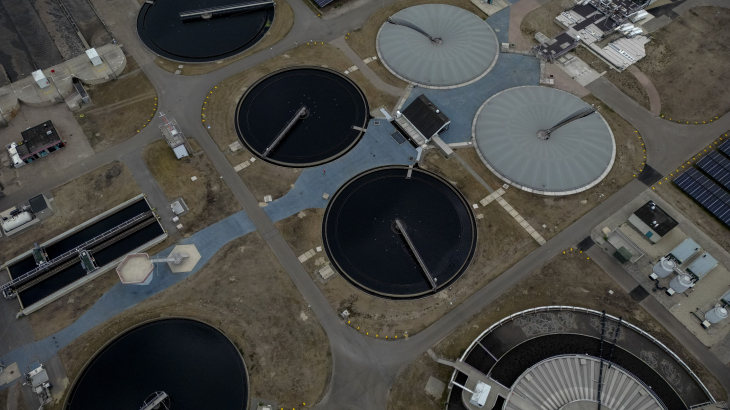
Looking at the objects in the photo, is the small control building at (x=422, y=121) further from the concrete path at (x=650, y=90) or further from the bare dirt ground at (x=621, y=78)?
the concrete path at (x=650, y=90)

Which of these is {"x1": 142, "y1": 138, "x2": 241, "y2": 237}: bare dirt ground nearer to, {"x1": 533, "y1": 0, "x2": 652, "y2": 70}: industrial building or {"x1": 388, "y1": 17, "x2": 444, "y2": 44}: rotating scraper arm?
{"x1": 388, "y1": 17, "x2": 444, "y2": 44}: rotating scraper arm

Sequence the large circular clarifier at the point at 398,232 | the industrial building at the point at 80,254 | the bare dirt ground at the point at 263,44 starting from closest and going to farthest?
the industrial building at the point at 80,254, the large circular clarifier at the point at 398,232, the bare dirt ground at the point at 263,44

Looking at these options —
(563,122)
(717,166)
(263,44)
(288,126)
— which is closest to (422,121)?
(288,126)

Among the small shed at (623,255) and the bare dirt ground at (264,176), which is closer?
the small shed at (623,255)


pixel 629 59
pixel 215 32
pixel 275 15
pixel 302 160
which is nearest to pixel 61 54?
pixel 215 32

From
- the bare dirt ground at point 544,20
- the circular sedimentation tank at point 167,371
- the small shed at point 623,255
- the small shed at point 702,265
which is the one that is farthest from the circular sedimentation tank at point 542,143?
the circular sedimentation tank at point 167,371

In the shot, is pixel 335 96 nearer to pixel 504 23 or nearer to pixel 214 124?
pixel 214 124
